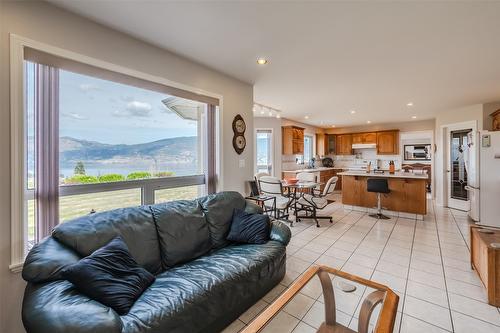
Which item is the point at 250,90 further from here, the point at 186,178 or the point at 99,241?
the point at 99,241

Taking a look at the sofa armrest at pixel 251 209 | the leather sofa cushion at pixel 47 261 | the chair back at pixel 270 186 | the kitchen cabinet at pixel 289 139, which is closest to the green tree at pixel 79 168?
the leather sofa cushion at pixel 47 261

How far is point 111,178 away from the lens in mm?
2289

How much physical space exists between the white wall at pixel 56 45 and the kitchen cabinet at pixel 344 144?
266 inches

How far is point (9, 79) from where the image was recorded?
5.21 feet

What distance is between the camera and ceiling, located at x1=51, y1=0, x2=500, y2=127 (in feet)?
6.09

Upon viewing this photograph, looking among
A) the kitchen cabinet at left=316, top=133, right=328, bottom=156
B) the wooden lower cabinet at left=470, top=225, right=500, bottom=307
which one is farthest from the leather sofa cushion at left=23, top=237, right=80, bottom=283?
the kitchen cabinet at left=316, top=133, right=328, bottom=156

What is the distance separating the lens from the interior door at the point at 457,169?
5.26 metres

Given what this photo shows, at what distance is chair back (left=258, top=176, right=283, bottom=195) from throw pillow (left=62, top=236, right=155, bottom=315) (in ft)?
9.16

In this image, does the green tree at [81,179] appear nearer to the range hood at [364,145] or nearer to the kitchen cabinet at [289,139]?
the kitchen cabinet at [289,139]

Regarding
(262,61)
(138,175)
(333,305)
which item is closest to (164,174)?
(138,175)

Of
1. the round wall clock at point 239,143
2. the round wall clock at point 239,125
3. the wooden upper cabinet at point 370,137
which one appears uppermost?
the wooden upper cabinet at point 370,137

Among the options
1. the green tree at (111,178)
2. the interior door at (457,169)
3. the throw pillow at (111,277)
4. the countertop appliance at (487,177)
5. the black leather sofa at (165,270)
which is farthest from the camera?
the interior door at (457,169)

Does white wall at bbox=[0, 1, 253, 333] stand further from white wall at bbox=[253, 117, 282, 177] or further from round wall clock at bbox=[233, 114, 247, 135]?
white wall at bbox=[253, 117, 282, 177]

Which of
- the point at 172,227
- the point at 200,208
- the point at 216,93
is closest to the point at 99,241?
the point at 172,227
